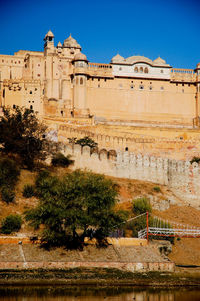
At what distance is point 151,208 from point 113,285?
11332 millimetres

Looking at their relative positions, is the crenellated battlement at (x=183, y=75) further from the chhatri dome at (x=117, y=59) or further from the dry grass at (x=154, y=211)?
the dry grass at (x=154, y=211)

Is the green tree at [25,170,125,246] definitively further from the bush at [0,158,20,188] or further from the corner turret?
the corner turret

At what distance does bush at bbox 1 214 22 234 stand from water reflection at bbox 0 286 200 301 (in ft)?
21.1

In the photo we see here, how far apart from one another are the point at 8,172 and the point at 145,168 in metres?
10.7

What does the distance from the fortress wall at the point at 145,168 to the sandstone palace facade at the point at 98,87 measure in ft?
30.7

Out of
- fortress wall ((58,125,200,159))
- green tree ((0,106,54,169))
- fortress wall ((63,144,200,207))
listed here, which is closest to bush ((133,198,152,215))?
fortress wall ((63,144,200,207))

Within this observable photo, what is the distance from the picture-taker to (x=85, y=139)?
47.4 m

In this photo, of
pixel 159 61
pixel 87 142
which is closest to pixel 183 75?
pixel 159 61

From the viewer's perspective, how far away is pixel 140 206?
126 ft

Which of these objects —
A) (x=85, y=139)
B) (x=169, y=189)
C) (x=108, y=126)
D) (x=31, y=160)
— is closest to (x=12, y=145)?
(x=31, y=160)

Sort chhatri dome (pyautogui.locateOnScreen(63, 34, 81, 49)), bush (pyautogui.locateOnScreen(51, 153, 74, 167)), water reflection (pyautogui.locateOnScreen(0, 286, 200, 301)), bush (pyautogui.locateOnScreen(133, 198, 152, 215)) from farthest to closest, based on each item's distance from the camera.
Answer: chhatri dome (pyautogui.locateOnScreen(63, 34, 81, 49)) → bush (pyautogui.locateOnScreen(51, 153, 74, 167)) → bush (pyautogui.locateOnScreen(133, 198, 152, 215)) → water reflection (pyautogui.locateOnScreen(0, 286, 200, 301))

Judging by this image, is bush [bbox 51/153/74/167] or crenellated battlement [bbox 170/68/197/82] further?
crenellated battlement [bbox 170/68/197/82]

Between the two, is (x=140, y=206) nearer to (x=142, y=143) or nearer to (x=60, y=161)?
(x=60, y=161)

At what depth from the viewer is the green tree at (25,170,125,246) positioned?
31578 millimetres
